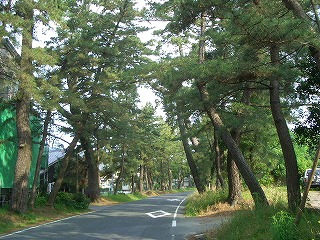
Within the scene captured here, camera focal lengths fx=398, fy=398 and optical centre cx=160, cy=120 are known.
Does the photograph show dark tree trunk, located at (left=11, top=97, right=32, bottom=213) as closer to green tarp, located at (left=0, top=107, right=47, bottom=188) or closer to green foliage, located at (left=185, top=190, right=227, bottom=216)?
green tarp, located at (left=0, top=107, right=47, bottom=188)

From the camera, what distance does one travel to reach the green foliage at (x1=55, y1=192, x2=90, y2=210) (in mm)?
27969

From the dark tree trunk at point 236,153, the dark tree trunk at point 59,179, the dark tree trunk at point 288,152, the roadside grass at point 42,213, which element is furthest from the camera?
the dark tree trunk at point 59,179

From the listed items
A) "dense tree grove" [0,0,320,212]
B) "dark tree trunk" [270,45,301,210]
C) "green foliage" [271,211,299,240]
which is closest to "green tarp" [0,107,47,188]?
"dense tree grove" [0,0,320,212]

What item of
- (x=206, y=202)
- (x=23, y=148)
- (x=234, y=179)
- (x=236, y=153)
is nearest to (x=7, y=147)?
(x=23, y=148)

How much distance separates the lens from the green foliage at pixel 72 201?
28.0m

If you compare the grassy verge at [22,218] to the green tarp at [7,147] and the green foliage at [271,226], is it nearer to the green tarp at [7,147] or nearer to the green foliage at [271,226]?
the green tarp at [7,147]

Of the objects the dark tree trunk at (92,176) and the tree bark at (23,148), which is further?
the dark tree trunk at (92,176)

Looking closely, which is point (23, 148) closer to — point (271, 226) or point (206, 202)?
point (206, 202)

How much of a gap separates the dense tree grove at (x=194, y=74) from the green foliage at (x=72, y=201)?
1.93m

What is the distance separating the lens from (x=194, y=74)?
40.0ft

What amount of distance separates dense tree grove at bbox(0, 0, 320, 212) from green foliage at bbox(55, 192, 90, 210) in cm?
193

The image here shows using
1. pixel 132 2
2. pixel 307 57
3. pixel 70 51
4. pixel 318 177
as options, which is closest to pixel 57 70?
pixel 70 51

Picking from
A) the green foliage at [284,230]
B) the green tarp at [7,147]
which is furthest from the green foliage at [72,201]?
the green foliage at [284,230]

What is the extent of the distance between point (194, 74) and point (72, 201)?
19088mm
